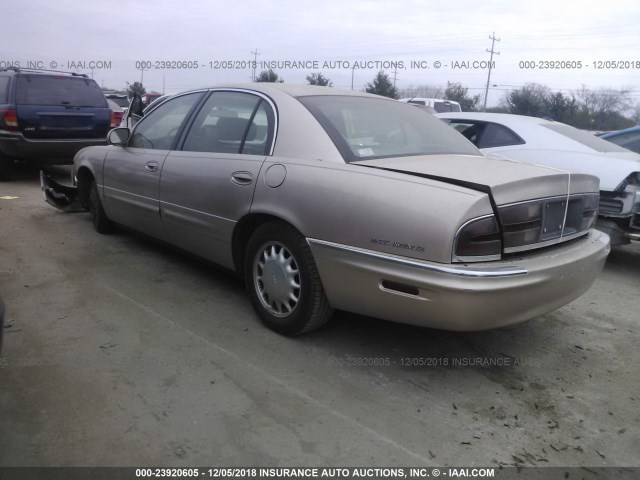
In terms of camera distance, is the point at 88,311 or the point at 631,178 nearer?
the point at 88,311

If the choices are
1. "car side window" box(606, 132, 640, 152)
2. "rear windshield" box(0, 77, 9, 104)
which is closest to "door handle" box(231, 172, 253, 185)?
"car side window" box(606, 132, 640, 152)

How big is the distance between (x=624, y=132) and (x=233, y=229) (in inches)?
231

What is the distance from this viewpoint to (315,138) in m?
3.17

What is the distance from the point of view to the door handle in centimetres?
335

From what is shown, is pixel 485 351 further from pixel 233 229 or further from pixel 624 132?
pixel 624 132

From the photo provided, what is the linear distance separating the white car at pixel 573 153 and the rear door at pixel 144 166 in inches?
101

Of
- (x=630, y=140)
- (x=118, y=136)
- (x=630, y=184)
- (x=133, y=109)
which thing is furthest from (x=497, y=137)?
(x=133, y=109)

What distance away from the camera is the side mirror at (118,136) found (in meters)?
4.76

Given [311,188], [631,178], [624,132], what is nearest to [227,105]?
[311,188]

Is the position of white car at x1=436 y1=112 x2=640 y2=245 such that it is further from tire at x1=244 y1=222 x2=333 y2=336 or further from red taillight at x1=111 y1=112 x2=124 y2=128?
red taillight at x1=111 y1=112 x2=124 y2=128

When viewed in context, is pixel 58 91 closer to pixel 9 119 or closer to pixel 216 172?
pixel 9 119

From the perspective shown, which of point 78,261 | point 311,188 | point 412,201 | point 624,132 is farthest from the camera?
point 624,132

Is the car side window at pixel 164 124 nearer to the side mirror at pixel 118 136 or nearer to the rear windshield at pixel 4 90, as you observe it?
the side mirror at pixel 118 136

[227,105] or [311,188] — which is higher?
[227,105]
